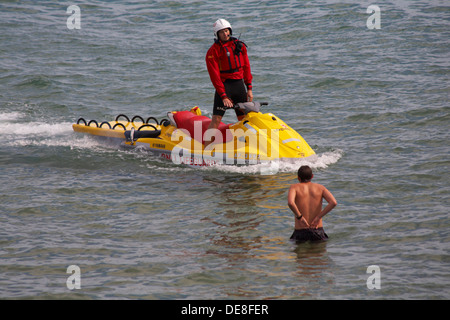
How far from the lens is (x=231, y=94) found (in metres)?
11.6

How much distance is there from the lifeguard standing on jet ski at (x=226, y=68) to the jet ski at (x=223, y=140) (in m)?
0.27

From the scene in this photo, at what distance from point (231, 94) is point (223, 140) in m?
0.91

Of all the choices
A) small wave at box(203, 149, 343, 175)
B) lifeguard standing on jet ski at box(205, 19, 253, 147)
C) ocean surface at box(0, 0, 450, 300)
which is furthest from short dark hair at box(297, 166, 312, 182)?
lifeguard standing on jet ski at box(205, 19, 253, 147)

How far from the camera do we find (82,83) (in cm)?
1923

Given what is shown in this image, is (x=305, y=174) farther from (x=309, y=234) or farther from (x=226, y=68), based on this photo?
(x=226, y=68)

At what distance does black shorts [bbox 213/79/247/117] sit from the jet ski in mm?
240

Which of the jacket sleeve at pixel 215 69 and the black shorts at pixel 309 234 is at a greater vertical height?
the jacket sleeve at pixel 215 69

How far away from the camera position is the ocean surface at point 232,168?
24.3ft

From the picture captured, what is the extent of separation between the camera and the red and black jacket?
11.2m

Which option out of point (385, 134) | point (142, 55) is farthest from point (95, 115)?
point (385, 134)

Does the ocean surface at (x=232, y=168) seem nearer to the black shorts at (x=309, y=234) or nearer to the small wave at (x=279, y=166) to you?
the small wave at (x=279, y=166)

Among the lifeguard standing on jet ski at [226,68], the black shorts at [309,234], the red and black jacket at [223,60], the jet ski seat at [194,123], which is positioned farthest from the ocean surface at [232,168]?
the red and black jacket at [223,60]

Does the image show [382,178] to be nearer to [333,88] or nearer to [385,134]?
[385,134]

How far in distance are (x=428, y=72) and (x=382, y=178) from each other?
794cm
